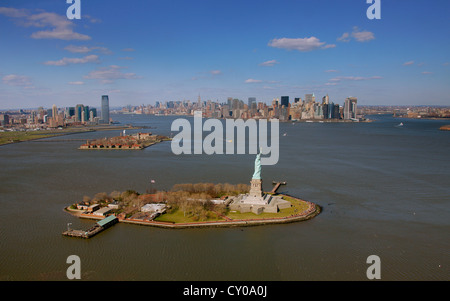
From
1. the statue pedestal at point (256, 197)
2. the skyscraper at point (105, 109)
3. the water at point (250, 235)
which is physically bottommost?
the water at point (250, 235)

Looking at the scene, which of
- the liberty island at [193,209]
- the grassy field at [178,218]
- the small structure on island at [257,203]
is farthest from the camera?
the small structure on island at [257,203]

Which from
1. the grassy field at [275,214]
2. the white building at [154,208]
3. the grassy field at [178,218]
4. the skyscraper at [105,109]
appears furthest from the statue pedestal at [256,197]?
the skyscraper at [105,109]

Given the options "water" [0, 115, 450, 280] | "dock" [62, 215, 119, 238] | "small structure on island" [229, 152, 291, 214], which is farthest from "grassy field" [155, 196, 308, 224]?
"dock" [62, 215, 119, 238]

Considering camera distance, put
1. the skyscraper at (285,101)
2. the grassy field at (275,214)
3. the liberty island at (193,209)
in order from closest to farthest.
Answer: the liberty island at (193,209)
the grassy field at (275,214)
the skyscraper at (285,101)

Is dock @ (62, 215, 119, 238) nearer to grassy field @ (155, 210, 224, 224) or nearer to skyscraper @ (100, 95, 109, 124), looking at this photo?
grassy field @ (155, 210, 224, 224)

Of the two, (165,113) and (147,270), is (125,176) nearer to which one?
(147,270)

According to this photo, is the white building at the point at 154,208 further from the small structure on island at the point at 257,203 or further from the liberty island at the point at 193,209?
the small structure on island at the point at 257,203

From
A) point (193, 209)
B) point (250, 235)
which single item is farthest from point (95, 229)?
point (250, 235)

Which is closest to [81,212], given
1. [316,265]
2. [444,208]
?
[316,265]

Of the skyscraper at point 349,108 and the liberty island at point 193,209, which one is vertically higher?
the skyscraper at point 349,108
